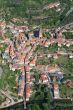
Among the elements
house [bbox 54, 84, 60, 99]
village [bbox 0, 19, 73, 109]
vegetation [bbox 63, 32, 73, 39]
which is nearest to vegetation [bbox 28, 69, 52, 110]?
village [bbox 0, 19, 73, 109]

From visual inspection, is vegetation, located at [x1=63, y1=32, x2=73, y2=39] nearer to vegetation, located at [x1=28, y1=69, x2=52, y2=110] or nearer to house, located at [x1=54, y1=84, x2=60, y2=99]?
vegetation, located at [x1=28, y1=69, x2=52, y2=110]

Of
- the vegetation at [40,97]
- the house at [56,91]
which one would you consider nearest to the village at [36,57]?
the house at [56,91]

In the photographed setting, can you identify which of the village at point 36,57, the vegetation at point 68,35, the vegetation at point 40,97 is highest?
the vegetation at point 68,35

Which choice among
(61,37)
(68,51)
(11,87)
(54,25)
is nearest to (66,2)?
(54,25)

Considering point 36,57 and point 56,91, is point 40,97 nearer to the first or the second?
point 56,91

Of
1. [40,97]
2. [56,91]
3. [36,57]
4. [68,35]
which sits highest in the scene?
[68,35]

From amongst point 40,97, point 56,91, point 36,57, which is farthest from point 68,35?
point 40,97

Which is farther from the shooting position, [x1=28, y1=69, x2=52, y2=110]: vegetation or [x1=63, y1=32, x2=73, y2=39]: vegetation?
[x1=63, y1=32, x2=73, y2=39]: vegetation

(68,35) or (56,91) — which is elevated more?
(68,35)

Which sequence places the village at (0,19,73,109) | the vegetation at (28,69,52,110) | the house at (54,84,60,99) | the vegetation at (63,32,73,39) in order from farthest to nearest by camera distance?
1. the vegetation at (63,32,73,39)
2. the village at (0,19,73,109)
3. the house at (54,84,60,99)
4. the vegetation at (28,69,52,110)

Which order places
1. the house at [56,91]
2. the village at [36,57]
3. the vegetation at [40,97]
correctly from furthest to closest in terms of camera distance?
the village at [36,57] → the house at [56,91] → the vegetation at [40,97]

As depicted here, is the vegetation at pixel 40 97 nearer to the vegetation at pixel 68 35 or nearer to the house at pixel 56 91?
the house at pixel 56 91
